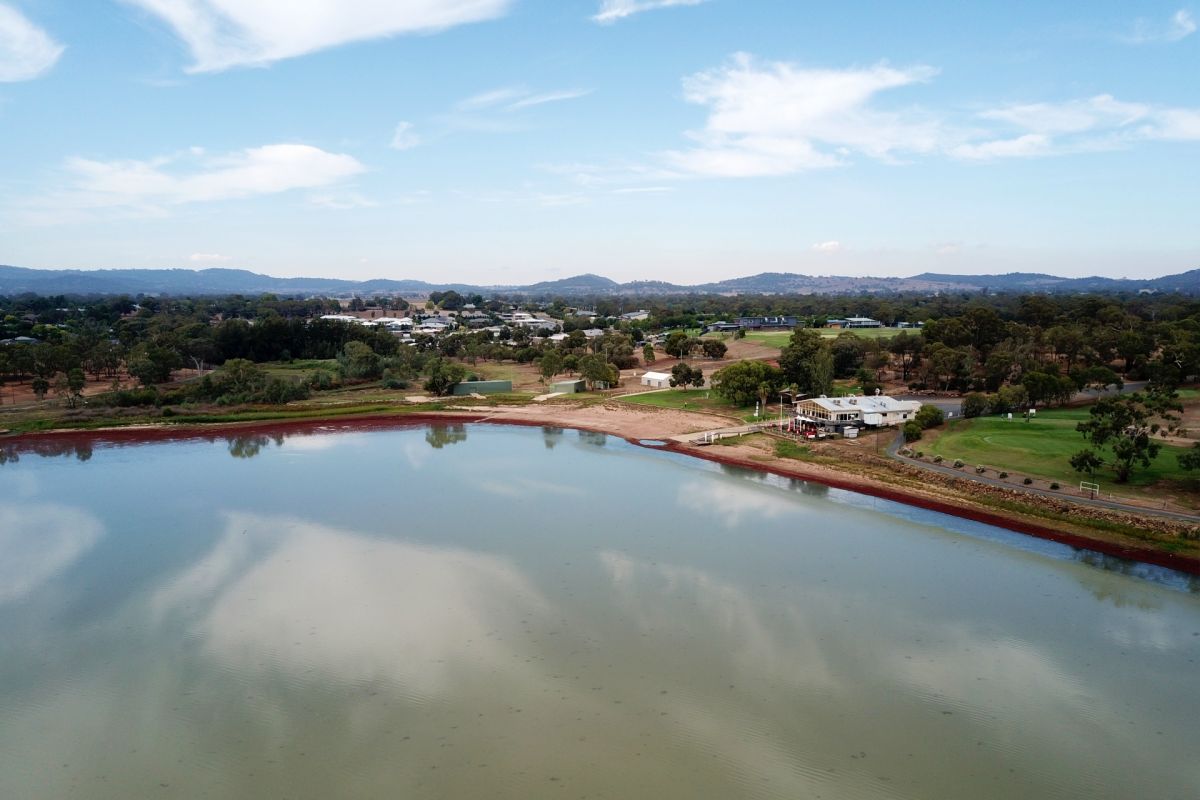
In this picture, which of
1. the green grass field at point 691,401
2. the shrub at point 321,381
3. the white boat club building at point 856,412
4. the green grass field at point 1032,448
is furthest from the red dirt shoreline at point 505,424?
the shrub at point 321,381

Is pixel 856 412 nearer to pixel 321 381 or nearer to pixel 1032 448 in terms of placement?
pixel 1032 448

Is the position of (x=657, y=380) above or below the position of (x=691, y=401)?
above

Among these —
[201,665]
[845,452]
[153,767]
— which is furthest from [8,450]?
[845,452]

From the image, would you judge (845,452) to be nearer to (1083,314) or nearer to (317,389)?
(317,389)

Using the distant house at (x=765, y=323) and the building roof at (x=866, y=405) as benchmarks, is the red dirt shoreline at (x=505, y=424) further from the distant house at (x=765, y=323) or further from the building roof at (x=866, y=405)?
the distant house at (x=765, y=323)

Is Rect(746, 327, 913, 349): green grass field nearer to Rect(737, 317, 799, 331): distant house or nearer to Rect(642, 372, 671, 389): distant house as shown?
Rect(737, 317, 799, 331): distant house

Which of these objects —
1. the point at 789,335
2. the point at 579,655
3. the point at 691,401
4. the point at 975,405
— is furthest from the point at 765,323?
the point at 579,655
